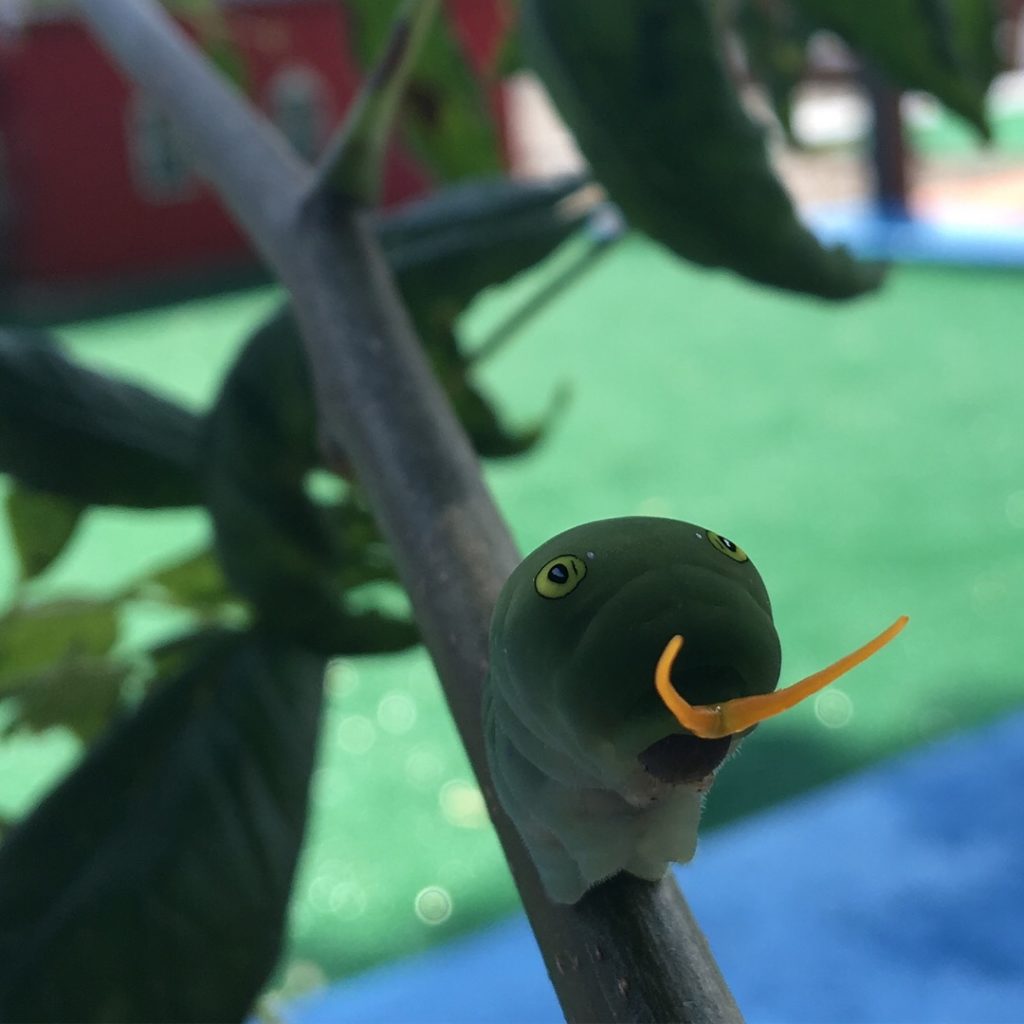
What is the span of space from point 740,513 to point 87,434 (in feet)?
4.63

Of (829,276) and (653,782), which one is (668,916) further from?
(829,276)

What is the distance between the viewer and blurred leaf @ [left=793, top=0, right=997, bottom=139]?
316mm

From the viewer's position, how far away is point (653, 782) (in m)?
0.12

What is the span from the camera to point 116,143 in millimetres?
4277

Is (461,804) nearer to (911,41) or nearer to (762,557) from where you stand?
(762,557)

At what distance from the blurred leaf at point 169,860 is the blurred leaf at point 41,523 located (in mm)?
63

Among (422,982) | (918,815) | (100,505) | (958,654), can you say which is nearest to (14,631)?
(100,505)

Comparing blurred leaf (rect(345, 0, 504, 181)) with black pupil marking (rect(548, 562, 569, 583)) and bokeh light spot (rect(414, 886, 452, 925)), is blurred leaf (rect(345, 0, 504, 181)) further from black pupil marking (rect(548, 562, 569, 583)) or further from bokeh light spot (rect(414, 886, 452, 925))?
bokeh light spot (rect(414, 886, 452, 925))

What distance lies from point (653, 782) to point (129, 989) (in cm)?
14

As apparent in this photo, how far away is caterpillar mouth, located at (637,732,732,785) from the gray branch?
2 centimetres

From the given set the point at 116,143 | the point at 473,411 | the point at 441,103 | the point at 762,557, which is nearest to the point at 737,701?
the point at 473,411

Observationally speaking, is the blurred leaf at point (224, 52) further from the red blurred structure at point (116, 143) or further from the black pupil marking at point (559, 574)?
the red blurred structure at point (116, 143)

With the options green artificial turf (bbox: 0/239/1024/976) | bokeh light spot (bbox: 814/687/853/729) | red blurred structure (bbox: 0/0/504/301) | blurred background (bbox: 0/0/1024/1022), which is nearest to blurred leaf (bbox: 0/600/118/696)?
blurred background (bbox: 0/0/1024/1022)

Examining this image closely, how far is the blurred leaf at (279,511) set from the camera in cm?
28
